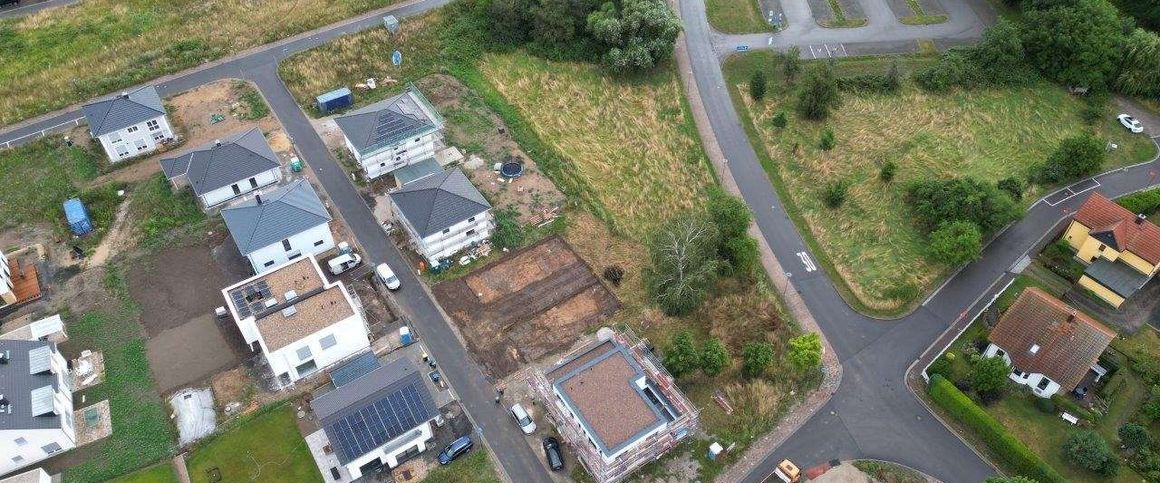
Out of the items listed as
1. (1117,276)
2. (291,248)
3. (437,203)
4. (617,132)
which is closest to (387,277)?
(437,203)

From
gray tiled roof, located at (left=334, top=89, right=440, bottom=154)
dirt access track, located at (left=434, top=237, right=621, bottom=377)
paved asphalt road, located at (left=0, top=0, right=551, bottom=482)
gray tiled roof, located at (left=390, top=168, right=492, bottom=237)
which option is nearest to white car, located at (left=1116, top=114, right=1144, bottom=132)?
dirt access track, located at (left=434, top=237, right=621, bottom=377)

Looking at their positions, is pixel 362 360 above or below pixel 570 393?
Result: above

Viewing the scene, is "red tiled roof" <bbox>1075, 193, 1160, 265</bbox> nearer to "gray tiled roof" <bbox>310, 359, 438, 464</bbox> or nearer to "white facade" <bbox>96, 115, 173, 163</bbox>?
"gray tiled roof" <bbox>310, 359, 438, 464</bbox>

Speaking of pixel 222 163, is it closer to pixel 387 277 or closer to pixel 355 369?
pixel 387 277

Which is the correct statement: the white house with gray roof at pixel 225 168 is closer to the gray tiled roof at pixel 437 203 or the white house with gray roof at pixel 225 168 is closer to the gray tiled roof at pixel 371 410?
the gray tiled roof at pixel 437 203

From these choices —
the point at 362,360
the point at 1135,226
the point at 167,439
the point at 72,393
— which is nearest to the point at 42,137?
the point at 72,393

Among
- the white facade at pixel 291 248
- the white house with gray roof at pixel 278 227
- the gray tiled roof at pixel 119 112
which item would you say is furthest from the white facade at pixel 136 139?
the white facade at pixel 291 248

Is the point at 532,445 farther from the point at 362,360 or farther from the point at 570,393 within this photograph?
the point at 362,360
